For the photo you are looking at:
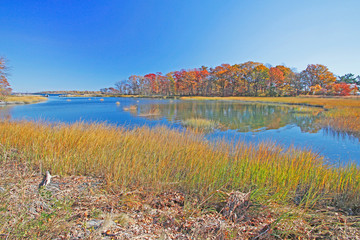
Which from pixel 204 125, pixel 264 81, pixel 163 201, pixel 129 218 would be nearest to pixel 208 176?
pixel 163 201

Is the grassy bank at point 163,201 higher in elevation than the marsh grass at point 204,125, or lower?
higher

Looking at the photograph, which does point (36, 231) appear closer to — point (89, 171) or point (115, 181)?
point (115, 181)

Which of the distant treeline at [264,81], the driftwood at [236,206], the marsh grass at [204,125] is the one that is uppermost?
the distant treeline at [264,81]

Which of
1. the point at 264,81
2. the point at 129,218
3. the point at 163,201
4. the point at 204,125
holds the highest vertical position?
the point at 264,81

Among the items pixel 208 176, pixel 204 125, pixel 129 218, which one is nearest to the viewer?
pixel 129 218

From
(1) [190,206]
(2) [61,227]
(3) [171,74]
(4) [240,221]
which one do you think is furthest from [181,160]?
(3) [171,74]

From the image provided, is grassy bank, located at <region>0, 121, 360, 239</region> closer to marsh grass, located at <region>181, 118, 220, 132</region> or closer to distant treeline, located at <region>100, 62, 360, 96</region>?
marsh grass, located at <region>181, 118, 220, 132</region>

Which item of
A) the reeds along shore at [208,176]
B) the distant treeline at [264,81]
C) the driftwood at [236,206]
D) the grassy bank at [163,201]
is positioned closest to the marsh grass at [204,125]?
the reeds along shore at [208,176]

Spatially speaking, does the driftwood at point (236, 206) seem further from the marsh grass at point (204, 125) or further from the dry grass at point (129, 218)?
the marsh grass at point (204, 125)

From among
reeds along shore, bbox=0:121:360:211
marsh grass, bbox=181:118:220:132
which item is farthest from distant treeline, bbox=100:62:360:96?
reeds along shore, bbox=0:121:360:211

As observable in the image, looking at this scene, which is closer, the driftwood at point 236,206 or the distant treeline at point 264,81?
the driftwood at point 236,206

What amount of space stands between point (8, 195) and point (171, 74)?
272ft

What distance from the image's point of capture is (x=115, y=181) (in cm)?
275

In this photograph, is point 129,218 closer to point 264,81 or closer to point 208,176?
point 208,176
